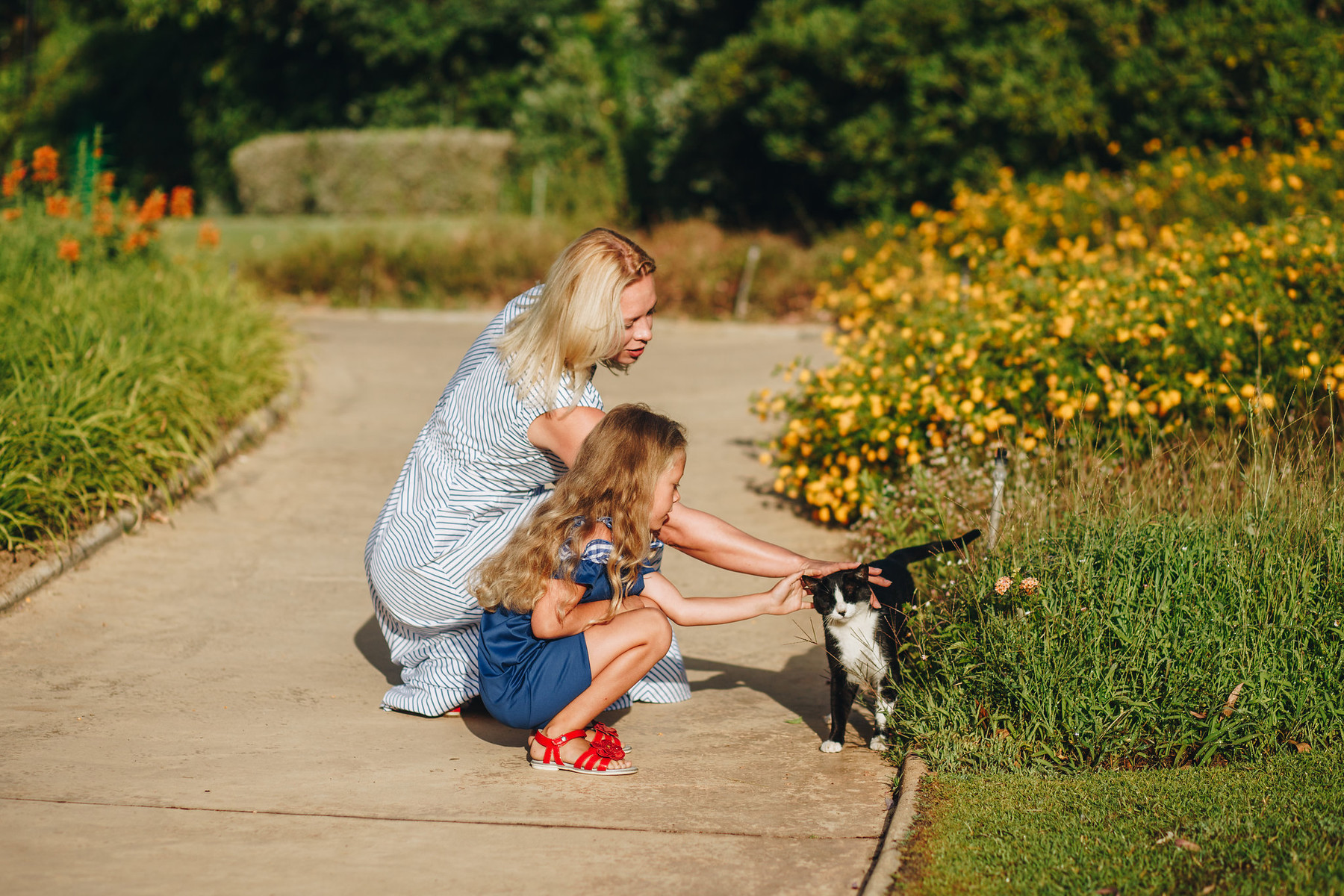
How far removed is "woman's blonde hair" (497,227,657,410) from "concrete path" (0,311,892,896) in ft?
4.10

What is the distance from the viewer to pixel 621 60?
2278cm

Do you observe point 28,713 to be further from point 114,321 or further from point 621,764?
point 114,321

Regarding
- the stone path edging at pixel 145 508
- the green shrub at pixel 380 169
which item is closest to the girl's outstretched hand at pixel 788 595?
the stone path edging at pixel 145 508

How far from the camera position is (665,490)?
3670 mm

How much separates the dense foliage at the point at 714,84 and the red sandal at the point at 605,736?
953cm

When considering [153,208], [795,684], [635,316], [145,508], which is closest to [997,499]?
[795,684]

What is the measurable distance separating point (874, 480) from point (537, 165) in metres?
15.9

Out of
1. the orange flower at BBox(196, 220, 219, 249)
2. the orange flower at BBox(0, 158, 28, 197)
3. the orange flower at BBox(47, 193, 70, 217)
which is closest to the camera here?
the orange flower at BBox(0, 158, 28, 197)

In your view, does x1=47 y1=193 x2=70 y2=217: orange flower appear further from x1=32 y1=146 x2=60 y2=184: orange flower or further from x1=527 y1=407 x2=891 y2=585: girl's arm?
x1=527 y1=407 x2=891 y2=585: girl's arm

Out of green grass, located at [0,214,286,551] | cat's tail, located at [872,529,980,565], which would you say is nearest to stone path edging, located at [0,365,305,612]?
green grass, located at [0,214,286,551]

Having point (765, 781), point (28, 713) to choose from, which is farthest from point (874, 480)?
point (28, 713)

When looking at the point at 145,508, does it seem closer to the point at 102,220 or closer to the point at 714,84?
the point at 102,220

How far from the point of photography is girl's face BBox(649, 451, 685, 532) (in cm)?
365

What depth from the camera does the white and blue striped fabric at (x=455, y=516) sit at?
3.97 metres
